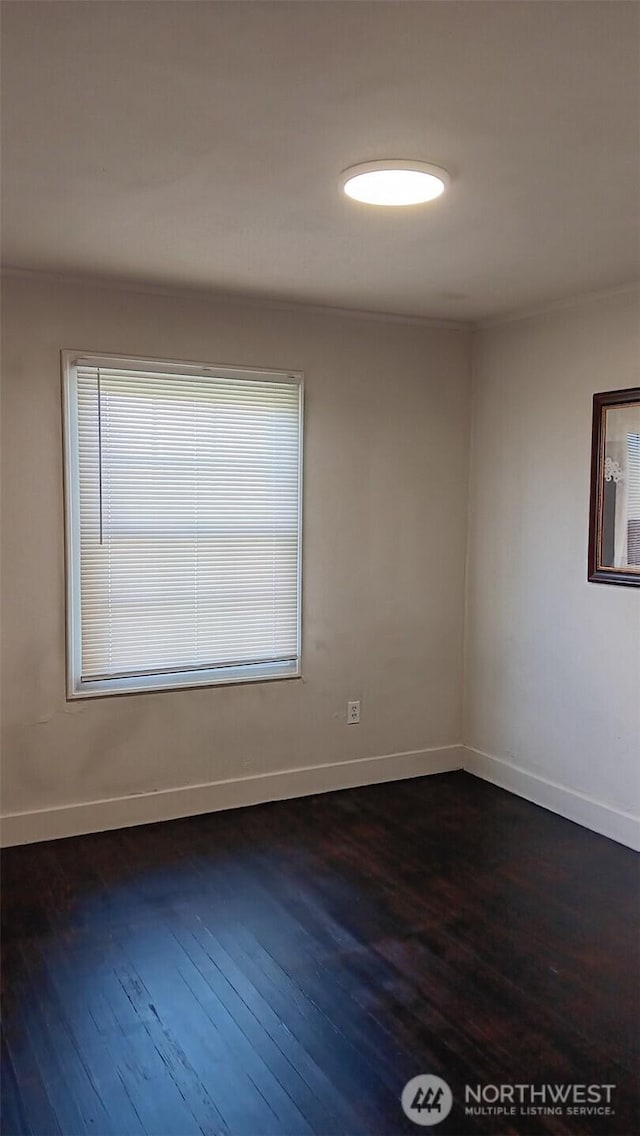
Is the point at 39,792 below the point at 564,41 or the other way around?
below

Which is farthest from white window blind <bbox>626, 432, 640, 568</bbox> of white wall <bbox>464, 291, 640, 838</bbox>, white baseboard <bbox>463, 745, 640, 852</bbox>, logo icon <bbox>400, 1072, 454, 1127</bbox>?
logo icon <bbox>400, 1072, 454, 1127</bbox>

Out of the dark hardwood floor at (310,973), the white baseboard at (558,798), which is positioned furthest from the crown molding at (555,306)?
the dark hardwood floor at (310,973)

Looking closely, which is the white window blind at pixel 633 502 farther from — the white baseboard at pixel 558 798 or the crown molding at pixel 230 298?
the crown molding at pixel 230 298

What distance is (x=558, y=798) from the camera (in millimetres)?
3936

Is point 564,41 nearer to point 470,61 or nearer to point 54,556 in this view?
point 470,61

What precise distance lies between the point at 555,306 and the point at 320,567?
164cm

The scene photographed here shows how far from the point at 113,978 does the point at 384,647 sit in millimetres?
2175

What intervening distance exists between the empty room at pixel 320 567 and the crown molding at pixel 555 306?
17 mm

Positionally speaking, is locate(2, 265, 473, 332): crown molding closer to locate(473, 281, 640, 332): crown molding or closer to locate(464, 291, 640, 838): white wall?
locate(473, 281, 640, 332): crown molding

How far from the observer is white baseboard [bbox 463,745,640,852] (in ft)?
11.8

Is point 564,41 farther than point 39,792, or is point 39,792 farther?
point 39,792

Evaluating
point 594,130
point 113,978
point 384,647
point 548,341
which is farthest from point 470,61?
point 384,647

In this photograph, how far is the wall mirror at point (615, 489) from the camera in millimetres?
3488

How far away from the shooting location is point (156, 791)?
3.80 m
